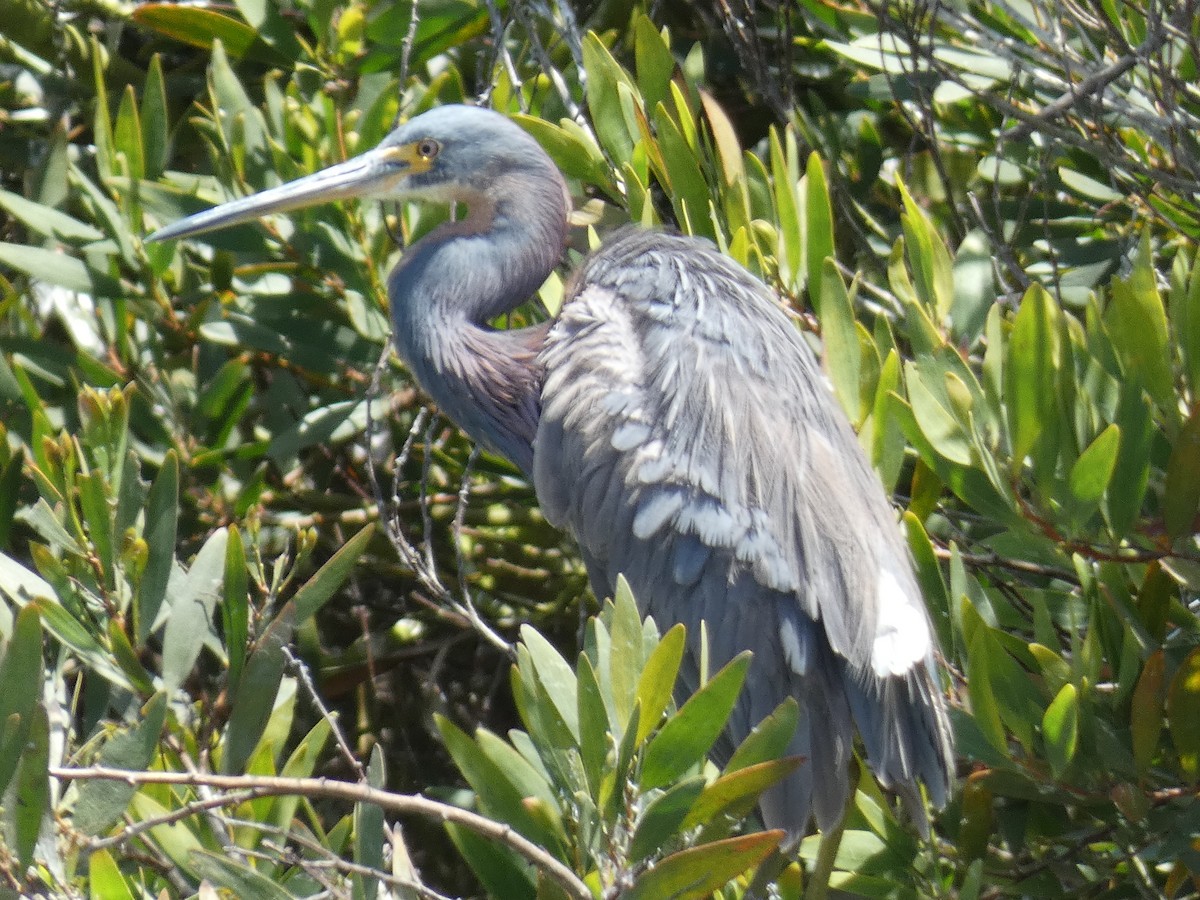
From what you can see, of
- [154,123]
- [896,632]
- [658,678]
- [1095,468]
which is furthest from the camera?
[154,123]

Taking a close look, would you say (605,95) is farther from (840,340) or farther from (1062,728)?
(1062,728)

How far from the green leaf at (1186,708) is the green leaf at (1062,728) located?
17cm

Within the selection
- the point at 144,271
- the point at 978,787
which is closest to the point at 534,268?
the point at 144,271

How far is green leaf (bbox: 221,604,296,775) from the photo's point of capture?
2.32 metres

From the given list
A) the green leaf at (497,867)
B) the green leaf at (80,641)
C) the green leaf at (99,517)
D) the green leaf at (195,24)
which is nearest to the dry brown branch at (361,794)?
the green leaf at (497,867)

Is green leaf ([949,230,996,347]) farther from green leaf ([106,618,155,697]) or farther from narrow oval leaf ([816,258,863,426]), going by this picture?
green leaf ([106,618,155,697])

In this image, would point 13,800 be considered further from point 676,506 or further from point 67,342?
point 67,342

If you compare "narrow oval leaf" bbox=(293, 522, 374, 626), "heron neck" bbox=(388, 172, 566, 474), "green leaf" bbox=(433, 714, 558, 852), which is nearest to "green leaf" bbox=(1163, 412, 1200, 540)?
"green leaf" bbox=(433, 714, 558, 852)

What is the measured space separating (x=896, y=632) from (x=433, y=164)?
1.46 metres

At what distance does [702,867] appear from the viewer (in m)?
1.79

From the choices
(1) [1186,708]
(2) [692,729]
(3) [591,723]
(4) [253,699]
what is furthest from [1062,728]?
(4) [253,699]

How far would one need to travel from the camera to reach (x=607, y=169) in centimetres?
324

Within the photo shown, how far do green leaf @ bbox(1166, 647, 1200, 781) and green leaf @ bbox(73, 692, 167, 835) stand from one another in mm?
1501

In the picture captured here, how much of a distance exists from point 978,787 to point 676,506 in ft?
2.56
